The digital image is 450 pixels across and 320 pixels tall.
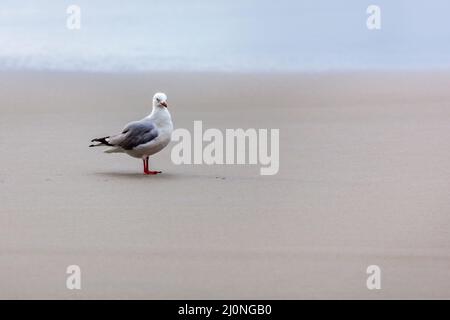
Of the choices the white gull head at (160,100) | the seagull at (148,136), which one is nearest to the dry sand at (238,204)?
the seagull at (148,136)

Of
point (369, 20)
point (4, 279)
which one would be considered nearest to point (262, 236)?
point (4, 279)

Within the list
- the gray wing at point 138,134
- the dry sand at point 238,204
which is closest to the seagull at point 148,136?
the gray wing at point 138,134

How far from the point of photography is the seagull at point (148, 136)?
24.3ft

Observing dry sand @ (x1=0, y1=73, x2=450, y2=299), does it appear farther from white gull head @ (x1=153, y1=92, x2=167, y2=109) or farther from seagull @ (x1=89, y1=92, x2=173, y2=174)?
white gull head @ (x1=153, y1=92, x2=167, y2=109)

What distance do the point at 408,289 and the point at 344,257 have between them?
0.53 m

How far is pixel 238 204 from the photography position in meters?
6.67

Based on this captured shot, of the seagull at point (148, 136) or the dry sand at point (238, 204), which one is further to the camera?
the seagull at point (148, 136)

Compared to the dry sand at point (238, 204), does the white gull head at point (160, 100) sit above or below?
above

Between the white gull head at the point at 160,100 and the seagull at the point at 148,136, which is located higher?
the white gull head at the point at 160,100

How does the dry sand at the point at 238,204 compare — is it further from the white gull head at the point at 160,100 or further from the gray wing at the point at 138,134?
the white gull head at the point at 160,100

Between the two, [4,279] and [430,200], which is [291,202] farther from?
[4,279]

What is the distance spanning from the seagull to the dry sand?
19cm

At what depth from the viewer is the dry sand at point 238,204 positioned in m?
5.36

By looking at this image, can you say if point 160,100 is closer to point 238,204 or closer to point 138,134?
point 138,134
